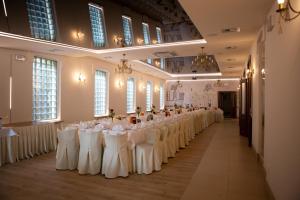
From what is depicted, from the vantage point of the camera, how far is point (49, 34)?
24.7ft

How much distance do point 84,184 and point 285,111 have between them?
12.0 feet

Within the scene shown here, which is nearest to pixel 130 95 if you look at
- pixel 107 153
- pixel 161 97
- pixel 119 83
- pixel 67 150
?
pixel 119 83

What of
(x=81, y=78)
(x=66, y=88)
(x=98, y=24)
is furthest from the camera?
(x=98, y=24)

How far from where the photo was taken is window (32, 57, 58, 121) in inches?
305

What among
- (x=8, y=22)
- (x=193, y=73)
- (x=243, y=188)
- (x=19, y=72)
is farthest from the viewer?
(x=193, y=73)

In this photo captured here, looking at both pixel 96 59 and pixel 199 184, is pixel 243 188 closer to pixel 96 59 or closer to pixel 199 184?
pixel 199 184

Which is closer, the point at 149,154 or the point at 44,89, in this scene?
the point at 149,154

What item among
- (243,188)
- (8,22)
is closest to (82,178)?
(243,188)

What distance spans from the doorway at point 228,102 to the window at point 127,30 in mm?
12098

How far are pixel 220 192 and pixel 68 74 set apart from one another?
7092mm

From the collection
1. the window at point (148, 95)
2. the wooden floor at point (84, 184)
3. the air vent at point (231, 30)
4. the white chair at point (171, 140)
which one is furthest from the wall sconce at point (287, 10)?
the window at point (148, 95)

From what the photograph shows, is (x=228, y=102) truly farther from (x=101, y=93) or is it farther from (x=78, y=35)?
(x=78, y=35)

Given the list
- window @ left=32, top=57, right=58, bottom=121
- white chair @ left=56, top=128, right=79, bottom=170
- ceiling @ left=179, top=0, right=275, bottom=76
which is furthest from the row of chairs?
window @ left=32, top=57, right=58, bottom=121

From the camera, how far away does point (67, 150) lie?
5180 mm
